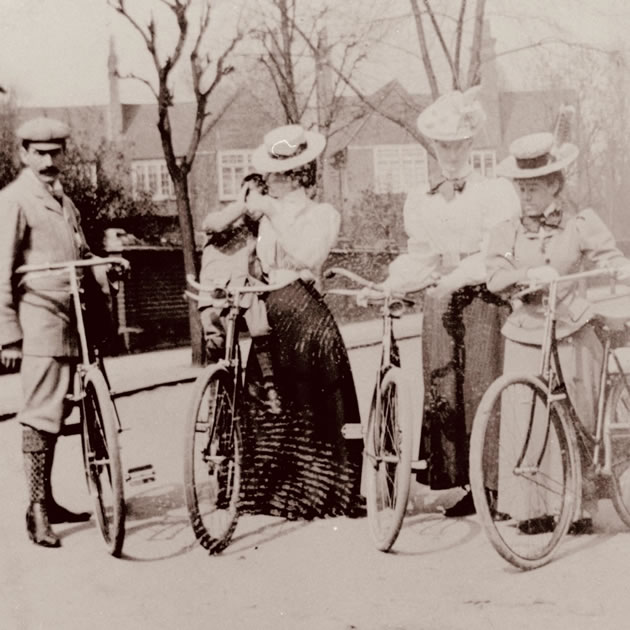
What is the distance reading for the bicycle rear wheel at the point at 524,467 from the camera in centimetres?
374

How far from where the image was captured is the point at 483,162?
4.57 metres

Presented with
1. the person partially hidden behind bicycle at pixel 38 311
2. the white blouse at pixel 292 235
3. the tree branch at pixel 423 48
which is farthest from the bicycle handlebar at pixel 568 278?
the person partially hidden behind bicycle at pixel 38 311

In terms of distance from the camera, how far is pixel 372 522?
13.6ft

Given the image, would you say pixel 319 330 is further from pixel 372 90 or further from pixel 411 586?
pixel 372 90

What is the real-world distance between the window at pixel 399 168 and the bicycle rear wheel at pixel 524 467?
46.5 inches

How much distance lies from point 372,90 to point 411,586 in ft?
9.83

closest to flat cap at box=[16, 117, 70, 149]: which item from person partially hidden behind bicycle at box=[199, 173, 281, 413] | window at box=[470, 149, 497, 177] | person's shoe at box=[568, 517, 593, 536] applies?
person partially hidden behind bicycle at box=[199, 173, 281, 413]

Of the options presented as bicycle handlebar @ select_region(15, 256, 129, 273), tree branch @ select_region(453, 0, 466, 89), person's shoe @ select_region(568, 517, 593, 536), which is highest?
tree branch @ select_region(453, 0, 466, 89)

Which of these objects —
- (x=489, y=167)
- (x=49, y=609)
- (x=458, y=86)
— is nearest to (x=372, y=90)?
(x=458, y=86)

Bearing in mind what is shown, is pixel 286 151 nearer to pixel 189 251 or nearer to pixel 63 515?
pixel 189 251

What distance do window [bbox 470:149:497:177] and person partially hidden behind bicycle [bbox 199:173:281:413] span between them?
3.14 feet

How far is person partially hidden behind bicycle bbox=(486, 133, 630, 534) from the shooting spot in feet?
13.5

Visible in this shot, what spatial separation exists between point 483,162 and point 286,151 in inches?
35.9

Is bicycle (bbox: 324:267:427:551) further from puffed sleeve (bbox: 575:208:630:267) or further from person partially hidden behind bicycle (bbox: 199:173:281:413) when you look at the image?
puffed sleeve (bbox: 575:208:630:267)
